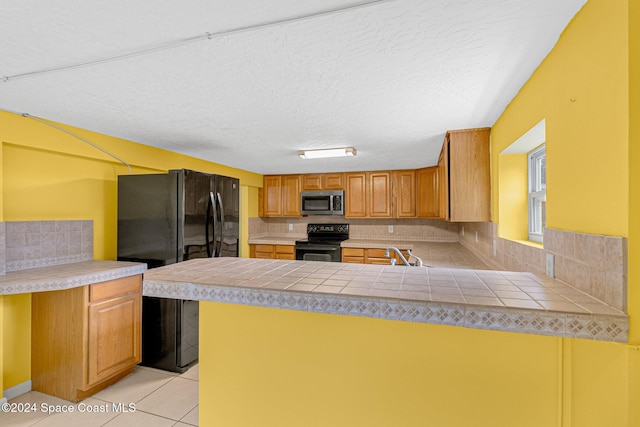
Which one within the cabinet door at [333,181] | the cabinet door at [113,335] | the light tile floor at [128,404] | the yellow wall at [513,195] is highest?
the cabinet door at [333,181]

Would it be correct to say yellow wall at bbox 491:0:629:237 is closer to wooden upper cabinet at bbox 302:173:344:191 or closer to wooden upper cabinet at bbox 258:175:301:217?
wooden upper cabinet at bbox 302:173:344:191

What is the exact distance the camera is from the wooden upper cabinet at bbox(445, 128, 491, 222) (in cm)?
216

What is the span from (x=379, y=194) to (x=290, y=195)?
1.56 metres

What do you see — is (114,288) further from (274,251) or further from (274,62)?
(274,251)

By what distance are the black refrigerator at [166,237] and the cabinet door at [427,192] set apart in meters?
3.10

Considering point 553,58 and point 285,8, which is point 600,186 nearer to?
point 553,58

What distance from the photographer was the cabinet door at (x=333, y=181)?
4746mm

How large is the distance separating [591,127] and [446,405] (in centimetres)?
109

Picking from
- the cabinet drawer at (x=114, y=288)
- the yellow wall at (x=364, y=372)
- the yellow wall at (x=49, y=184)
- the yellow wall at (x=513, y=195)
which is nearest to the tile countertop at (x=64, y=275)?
the cabinet drawer at (x=114, y=288)

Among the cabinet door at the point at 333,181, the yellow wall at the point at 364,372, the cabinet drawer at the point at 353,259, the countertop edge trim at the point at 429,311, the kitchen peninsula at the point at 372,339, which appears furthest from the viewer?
the cabinet door at the point at 333,181

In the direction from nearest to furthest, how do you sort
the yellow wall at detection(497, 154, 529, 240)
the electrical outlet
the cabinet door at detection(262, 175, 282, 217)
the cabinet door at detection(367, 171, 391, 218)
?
1. the electrical outlet
2. the yellow wall at detection(497, 154, 529, 240)
3. the cabinet door at detection(367, 171, 391, 218)
4. the cabinet door at detection(262, 175, 282, 217)

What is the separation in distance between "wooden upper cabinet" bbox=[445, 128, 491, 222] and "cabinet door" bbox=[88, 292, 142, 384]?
284cm

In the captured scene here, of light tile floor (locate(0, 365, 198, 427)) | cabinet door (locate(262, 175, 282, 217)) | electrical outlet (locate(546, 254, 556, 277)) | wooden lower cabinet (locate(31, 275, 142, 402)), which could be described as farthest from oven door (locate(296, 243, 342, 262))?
electrical outlet (locate(546, 254, 556, 277))

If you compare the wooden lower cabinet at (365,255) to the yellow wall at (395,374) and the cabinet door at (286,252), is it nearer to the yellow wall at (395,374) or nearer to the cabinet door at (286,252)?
the cabinet door at (286,252)
